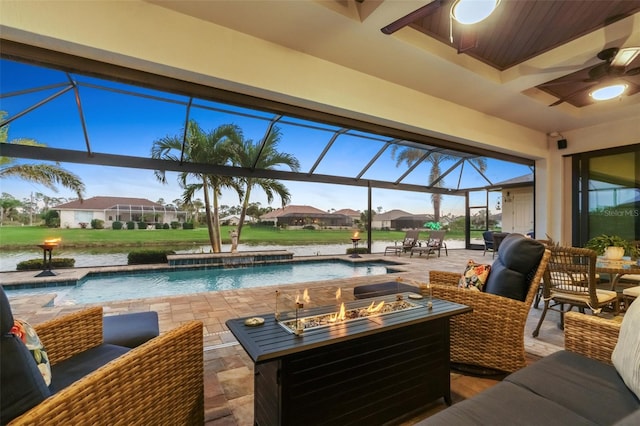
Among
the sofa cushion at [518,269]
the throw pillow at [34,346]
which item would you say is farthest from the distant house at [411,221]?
the throw pillow at [34,346]

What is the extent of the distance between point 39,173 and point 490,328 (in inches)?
332

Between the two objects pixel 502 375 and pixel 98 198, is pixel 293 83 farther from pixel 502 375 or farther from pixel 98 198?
pixel 98 198

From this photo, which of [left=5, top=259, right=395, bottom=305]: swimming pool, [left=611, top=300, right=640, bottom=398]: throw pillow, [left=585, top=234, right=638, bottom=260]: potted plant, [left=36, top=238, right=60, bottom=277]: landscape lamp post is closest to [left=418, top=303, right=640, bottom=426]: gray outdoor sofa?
[left=611, top=300, right=640, bottom=398]: throw pillow

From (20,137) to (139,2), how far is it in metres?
5.16

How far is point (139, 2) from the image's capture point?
2.35 m

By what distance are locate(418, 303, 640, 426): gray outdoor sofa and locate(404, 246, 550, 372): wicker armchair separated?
0.49 meters

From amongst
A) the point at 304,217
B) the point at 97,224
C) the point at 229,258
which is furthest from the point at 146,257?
the point at 304,217

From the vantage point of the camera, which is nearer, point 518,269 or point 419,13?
point 419,13

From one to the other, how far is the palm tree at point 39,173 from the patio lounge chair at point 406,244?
29.9ft

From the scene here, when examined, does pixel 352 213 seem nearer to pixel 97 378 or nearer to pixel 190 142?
pixel 190 142

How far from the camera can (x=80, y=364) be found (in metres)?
1.53

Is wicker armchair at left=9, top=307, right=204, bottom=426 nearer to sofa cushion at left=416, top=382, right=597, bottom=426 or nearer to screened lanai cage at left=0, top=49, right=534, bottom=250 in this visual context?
sofa cushion at left=416, top=382, right=597, bottom=426

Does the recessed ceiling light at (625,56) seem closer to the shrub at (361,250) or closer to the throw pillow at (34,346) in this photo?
the throw pillow at (34,346)

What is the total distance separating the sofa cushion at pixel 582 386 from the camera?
46.9 inches
